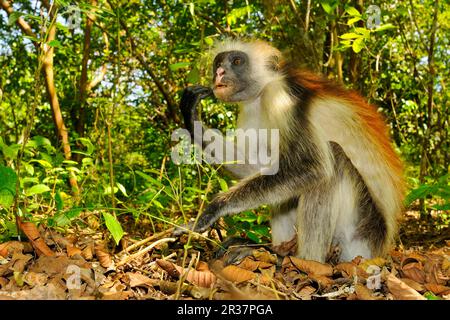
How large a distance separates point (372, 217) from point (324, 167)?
2.43ft

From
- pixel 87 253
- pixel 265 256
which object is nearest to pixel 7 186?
pixel 87 253

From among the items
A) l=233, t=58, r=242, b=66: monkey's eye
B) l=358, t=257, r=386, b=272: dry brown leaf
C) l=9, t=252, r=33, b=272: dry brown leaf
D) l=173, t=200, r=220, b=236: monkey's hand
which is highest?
l=233, t=58, r=242, b=66: monkey's eye

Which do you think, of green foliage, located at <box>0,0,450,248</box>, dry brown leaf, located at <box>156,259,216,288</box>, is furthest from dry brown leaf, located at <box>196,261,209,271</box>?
green foliage, located at <box>0,0,450,248</box>

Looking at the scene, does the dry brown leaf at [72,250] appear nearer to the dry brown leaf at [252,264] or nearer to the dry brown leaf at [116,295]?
the dry brown leaf at [116,295]

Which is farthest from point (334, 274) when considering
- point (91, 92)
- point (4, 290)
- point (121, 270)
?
point (91, 92)

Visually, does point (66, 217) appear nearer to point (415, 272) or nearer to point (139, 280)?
point (139, 280)

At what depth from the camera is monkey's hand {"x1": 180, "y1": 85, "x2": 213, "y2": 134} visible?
5.87 meters

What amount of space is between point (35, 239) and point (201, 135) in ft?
7.34

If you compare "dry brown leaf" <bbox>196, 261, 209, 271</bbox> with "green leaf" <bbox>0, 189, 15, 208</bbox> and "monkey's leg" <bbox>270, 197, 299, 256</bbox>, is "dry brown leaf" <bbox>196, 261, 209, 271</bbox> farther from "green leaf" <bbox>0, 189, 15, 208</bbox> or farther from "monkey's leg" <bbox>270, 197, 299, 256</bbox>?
"green leaf" <bbox>0, 189, 15, 208</bbox>

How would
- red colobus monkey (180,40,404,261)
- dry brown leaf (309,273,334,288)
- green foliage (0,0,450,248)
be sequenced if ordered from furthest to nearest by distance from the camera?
green foliage (0,0,450,248)
red colobus monkey (180,40,404,261)
dry brown leaf (309,273,334,288)

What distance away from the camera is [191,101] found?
587 centimetres

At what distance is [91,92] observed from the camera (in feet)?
37.4

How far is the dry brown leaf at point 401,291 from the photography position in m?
3.73
